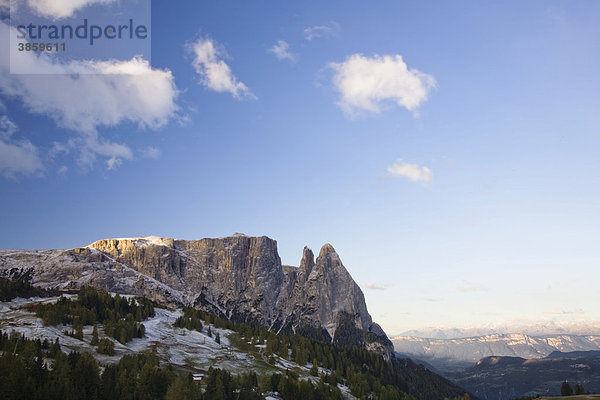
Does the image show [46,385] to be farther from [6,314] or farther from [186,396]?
[6,314]

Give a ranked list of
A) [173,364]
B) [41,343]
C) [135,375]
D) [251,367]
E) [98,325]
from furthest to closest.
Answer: [98,325], [251,367], [173,364], [41,343], [135,375]

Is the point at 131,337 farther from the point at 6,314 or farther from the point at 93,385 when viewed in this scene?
the point at 93,385

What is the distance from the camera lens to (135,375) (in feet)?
426

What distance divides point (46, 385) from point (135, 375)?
92.0 ft

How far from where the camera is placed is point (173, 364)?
16412 centimetres

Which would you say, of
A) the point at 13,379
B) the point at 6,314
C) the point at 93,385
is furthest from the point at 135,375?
the point at 6,314

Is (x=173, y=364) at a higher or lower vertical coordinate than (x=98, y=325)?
lower

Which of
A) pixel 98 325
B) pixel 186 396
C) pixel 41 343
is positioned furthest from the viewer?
pixel 98 325

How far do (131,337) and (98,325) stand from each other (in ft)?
70.2

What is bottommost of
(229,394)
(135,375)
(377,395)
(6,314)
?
(377,395)

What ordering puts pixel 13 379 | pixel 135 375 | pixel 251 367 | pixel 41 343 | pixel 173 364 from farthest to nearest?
pixel 251 367 < pixel 173 364 < pixel 41 343 < pixel 135 375 < pixel 13 379

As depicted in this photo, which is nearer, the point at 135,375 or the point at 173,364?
the point at 135,375

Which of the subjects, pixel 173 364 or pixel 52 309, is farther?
pixel 52 309

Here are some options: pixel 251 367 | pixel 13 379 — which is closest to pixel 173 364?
pixel 251 367
